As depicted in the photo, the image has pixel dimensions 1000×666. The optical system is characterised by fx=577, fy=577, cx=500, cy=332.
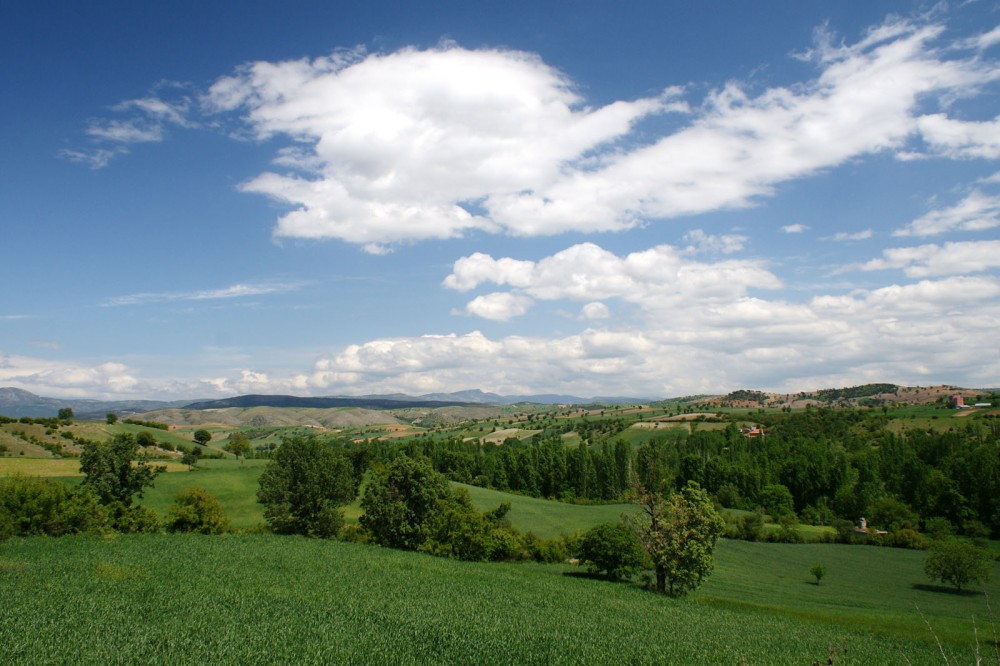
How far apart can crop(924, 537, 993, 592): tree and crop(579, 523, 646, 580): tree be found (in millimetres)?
37290

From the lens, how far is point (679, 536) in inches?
1935

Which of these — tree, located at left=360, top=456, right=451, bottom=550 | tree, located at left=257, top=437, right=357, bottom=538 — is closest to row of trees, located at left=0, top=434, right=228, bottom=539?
tree, located at left=257, top=437, right=357, bottom=538

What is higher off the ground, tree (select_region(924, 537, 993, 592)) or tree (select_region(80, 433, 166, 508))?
tree (select_region(80, 433, 166, 508))

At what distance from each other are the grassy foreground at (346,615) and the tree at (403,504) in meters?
13.3

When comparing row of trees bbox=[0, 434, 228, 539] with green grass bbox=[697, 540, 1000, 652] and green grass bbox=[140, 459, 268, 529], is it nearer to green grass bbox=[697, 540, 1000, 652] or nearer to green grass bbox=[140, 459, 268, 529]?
green grass bbox=[140, 459, 268, 529]

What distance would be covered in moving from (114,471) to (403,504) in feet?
98.3

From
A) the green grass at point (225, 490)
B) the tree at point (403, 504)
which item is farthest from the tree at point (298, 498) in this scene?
the green grass at point (225, 490)

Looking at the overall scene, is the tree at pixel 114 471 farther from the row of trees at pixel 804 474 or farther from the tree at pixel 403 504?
the row of trees at pixel 804 474

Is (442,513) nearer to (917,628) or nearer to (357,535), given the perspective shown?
(357,535)

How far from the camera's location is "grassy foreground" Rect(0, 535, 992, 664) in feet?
70.1

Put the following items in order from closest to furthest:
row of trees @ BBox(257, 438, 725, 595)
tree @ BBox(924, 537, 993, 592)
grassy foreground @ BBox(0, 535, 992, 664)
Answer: grassy foreground @ BBox(0, 535, 992, 664) < row of trees @ BBox(257, 438, 725, 595) < tree @ BBox(924, 537, 993, 592)

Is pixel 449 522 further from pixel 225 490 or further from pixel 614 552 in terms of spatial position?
pixel 225 490

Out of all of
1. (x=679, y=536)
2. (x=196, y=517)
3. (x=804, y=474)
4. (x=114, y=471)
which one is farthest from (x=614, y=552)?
(x=804, y=474)

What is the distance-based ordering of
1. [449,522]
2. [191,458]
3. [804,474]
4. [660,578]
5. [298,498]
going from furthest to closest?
1. [804,474]
2. [191,458]
3. [298,498]
4. [449,522]
5. [660,578]
